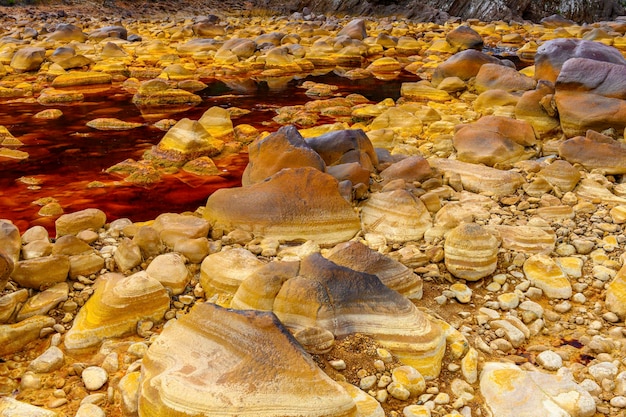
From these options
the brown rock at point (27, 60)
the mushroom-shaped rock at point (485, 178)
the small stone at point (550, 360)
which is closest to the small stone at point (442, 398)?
the small stone at point (550, 360)

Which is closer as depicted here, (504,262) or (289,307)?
(289,307)

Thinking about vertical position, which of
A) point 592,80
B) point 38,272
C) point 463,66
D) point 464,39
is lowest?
point 464,39

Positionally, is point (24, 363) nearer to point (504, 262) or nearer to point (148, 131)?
point (504, 262)

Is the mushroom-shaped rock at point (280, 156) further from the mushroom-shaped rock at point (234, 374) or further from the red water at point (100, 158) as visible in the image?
the mushroom-shaped rock at point (234, 374)

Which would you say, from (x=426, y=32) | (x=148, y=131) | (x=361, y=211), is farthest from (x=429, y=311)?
(x=426, y=32)

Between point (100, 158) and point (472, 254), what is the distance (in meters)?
3.92

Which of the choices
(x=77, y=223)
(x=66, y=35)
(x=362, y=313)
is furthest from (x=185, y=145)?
(x=66, y=35)

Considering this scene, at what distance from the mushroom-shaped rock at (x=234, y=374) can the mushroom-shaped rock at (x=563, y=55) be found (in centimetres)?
602

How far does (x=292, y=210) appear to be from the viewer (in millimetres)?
3639

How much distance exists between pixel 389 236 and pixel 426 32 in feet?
45.2

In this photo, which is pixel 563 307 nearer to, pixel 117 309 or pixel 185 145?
pixel 117 309

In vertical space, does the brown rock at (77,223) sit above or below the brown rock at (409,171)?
above

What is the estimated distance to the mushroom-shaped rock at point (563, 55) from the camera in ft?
23.0

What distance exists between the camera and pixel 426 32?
1619 cm
